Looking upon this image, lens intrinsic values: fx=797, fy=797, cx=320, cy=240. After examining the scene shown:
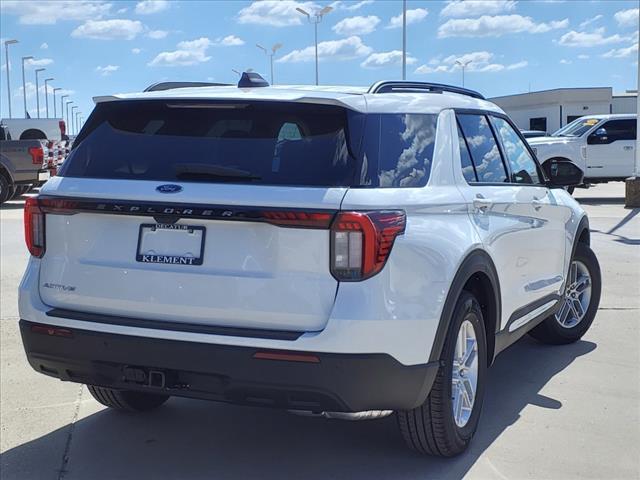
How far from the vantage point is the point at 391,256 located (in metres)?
3.30

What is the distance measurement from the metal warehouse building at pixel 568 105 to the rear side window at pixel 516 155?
173ft

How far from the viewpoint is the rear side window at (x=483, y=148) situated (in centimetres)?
438

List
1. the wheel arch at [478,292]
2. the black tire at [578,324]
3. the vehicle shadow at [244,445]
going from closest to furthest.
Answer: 1. the wheel arch at [478,292]
2. the vehicle shadow at [244,445]
3. the black tire at [578,324]

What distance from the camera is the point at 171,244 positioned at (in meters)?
3.43

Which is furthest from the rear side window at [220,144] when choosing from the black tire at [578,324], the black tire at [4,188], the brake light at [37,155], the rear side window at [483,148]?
the black tire at [4,188]

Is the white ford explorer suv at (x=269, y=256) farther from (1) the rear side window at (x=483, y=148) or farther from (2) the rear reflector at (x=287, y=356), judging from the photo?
(1) the rear side window at (x=483, y=148)

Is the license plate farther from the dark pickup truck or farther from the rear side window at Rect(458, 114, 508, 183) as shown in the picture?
the dark pickup truck

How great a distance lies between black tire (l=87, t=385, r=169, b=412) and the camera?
14.9 feet

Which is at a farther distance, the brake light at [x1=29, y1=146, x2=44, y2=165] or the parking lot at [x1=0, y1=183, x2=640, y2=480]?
the brake light at [x1=29, y1=146, x2=44, y2=165]

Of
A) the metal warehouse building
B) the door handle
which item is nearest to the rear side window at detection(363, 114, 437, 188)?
the door handle

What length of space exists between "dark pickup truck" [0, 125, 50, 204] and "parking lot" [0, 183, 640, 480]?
44.6ft

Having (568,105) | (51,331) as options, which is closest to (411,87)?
(51,331)

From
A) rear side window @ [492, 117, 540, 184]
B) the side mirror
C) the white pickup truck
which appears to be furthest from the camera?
the white pickup truck

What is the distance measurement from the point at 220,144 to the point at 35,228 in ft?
3.28
